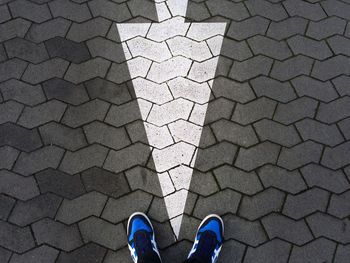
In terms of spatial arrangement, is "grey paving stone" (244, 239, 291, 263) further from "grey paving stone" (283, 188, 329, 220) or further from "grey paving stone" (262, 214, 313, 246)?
"grey paving stone" (283, 188, 329, 220)

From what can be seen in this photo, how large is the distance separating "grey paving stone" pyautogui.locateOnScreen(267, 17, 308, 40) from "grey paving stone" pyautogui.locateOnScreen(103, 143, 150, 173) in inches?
67.2

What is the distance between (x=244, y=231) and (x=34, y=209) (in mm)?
1701

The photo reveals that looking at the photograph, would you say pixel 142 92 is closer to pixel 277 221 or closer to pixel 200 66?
pixel 200 66

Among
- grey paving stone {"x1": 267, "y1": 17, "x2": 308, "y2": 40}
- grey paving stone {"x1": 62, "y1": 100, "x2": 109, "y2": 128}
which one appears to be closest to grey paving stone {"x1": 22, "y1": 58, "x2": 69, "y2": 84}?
grey paving stone {"x1": 62, "y1": 100, "x2": 109, "y2": 128}

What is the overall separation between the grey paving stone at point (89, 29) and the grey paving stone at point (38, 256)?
6.46 feet

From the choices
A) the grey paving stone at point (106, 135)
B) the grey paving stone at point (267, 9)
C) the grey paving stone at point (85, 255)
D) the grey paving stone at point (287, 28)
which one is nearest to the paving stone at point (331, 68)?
the grey paving stone at point (287, 28)

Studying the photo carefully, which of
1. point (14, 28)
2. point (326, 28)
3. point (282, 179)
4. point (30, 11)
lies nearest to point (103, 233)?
point (282, 179)

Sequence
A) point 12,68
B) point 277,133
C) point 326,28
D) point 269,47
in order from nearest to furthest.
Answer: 1. point 277,133
2. point 12,68
3. point 269,47
4. point 326,28

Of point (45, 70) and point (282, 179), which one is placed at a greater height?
point (45, 70)

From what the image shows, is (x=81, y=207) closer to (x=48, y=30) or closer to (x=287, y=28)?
(x=48, y=30)

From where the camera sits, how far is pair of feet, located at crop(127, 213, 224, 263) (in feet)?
10.6

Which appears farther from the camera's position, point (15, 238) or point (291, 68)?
point (291, 68)

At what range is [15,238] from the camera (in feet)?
11.0

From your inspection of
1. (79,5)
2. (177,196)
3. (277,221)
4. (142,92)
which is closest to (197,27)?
(142,92)
